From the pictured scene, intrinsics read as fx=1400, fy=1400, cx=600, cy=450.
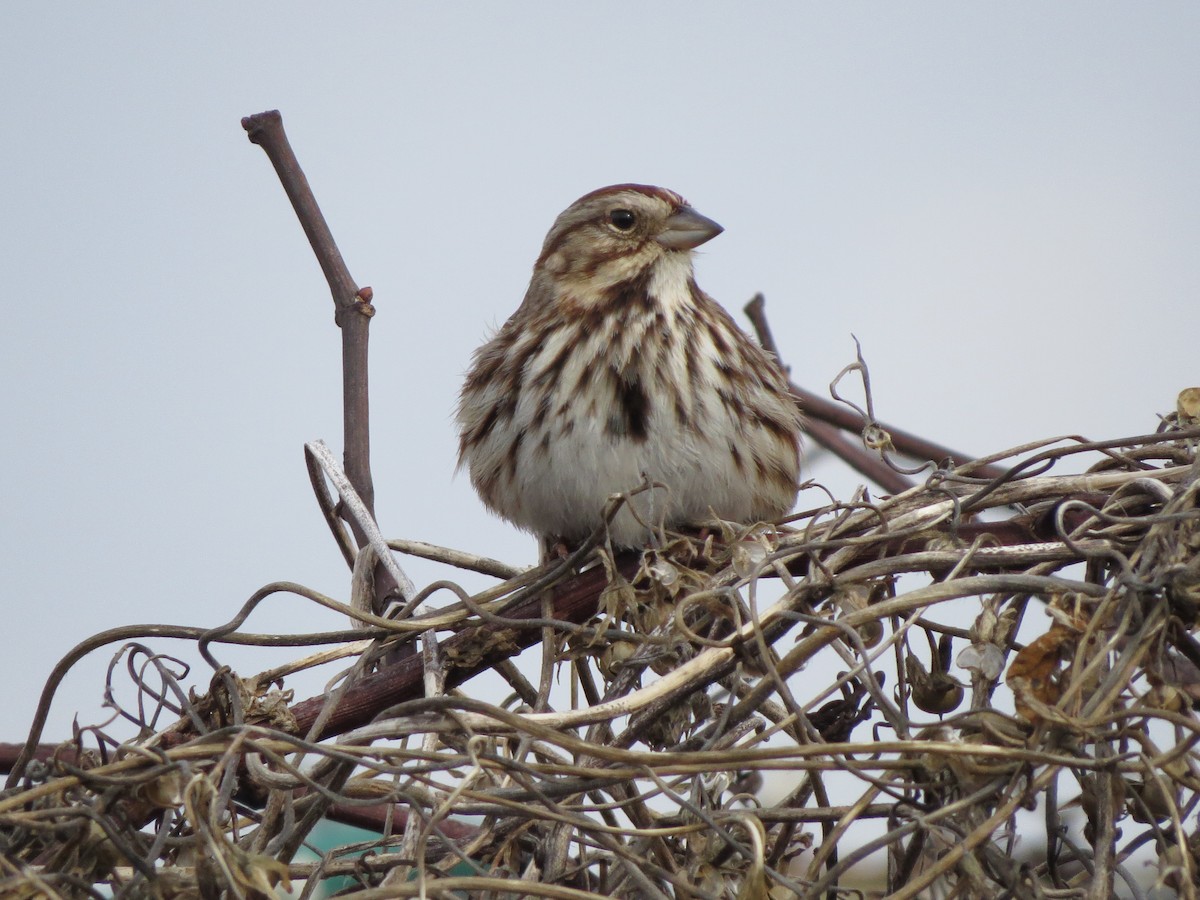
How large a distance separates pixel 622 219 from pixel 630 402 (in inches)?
28.2

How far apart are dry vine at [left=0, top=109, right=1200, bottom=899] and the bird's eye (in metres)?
1.64

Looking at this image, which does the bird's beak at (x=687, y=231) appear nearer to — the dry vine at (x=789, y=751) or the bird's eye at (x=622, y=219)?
the bird's eye at (x=622, y=219)

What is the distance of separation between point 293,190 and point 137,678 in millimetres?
960

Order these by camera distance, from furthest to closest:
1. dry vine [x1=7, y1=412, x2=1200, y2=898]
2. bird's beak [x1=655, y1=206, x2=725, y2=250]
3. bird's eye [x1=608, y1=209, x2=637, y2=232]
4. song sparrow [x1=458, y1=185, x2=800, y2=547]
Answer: bird's eye [x1=608, y1=209, x2=637, y2=232]
bird's beak [x1=655, y1=206, x2=725, y2=250]
song sparrow [x1=458, y1=185, x2=800, y2=547]
dry vine [x1=7, y1=412, x2=1200, y2=898]

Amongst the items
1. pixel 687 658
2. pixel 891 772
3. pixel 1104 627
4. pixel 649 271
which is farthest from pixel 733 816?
pixel 649 271

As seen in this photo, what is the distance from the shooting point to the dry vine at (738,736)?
57.0 inches

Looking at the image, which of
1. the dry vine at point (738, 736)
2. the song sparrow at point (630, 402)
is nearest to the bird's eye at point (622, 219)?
the song sparrow at point (630, 402)

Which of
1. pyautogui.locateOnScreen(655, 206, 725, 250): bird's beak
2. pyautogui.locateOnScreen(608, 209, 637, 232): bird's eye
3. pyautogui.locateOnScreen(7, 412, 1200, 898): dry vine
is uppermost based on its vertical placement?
pyautogui.locateOnScreen(608, 209, 637, 232): bird's eye

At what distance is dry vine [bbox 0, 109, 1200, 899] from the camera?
4.75 feet

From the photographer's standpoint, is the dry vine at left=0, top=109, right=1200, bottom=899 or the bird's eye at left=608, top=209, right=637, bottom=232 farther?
the bird's eye at left=608, top=209, right=637, bottom=232

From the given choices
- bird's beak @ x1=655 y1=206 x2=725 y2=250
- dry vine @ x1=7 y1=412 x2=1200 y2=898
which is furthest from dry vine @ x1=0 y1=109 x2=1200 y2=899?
bird's beak @ x1=655 y1=206 x2=725 y2=250

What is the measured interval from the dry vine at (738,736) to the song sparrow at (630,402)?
954mm

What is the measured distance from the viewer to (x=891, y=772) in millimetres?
1507

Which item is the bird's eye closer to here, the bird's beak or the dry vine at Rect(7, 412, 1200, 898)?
the bird's beak
